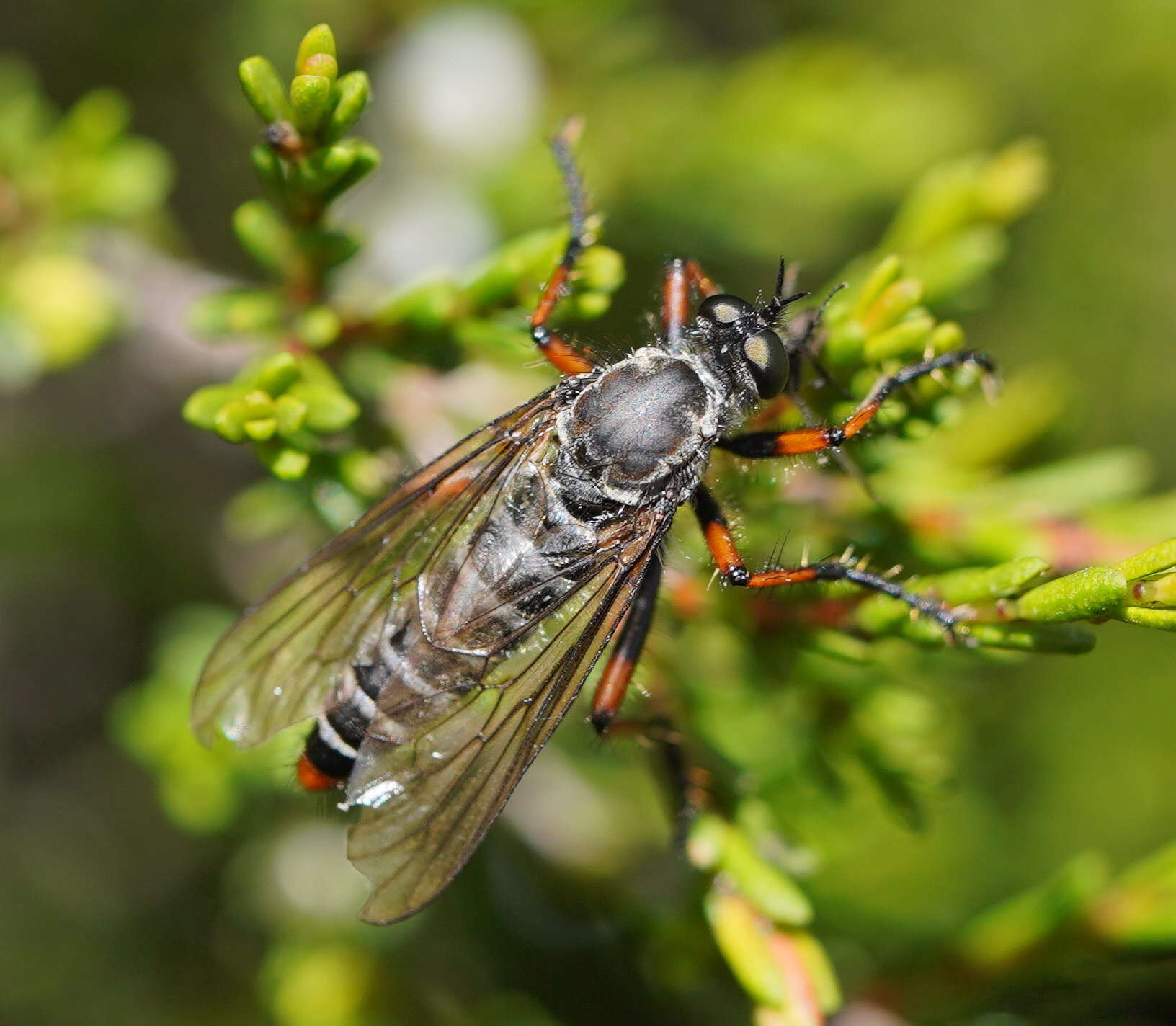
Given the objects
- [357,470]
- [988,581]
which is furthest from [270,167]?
[988,581]

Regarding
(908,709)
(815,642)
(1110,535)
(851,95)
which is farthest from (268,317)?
(851,95)

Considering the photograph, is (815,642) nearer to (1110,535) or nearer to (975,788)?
(1110,535)

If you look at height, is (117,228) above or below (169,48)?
below

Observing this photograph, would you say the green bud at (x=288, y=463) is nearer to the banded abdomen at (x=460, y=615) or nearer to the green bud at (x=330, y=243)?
the green bud at (x=330, y=243)

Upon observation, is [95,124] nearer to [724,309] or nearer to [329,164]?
[329,164]

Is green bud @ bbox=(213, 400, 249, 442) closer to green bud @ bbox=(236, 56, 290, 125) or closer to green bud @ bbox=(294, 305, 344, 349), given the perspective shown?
green bud @ bbox=(294, 305, 344, 349)

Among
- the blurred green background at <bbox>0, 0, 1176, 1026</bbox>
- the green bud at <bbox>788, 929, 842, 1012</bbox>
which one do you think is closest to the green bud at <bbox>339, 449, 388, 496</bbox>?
the blurred green background at <bbox>0, 0, 1176, 1026</bbox>
